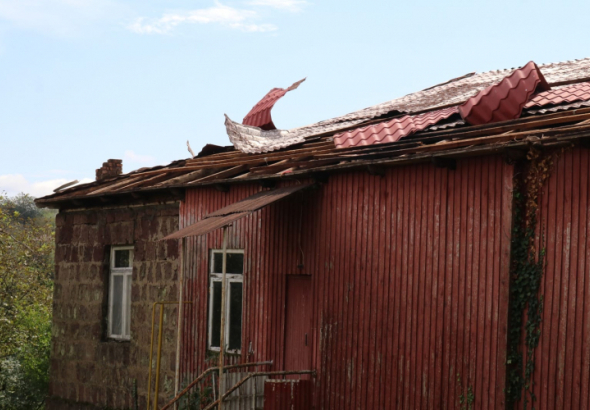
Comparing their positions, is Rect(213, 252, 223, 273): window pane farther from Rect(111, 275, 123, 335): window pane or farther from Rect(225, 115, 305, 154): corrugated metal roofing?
Rect(111, 275, 123, 335): window pane

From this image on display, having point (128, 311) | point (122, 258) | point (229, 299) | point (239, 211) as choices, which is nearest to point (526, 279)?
point (239, 211)

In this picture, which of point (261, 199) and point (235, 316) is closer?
point (261, 199)

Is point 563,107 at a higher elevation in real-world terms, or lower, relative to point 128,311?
higher

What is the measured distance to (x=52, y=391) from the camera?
16922 mm

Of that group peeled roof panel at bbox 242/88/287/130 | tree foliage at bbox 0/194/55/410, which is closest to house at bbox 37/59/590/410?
peeled roof panel at bbox 242/88/287/130

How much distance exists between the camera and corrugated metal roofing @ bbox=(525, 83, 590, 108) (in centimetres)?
1010

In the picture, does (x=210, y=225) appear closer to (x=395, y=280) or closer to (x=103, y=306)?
(x=395, y=280)

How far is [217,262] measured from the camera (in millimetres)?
13242

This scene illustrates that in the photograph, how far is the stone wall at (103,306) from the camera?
14195 mm

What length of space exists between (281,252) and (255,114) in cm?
703

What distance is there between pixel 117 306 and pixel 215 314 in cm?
334

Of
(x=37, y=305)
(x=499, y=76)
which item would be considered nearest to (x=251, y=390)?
(x=499, y=76)

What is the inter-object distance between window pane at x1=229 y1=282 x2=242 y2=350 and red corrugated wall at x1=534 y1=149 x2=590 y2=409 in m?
5.55

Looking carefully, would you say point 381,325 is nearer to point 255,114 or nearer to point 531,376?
point 531,376
